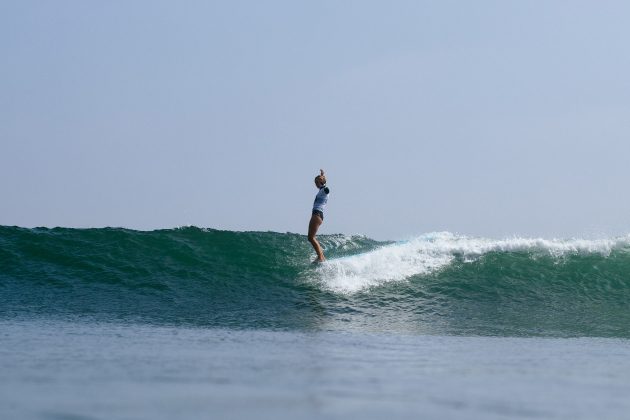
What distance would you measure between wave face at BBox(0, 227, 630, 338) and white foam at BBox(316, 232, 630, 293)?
3 cm

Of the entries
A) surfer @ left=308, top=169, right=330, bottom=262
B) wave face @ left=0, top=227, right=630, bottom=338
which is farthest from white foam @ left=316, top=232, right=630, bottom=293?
surfer @ left=308, top=169, right=330, bottom=262

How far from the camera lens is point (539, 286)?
1493 centimetres

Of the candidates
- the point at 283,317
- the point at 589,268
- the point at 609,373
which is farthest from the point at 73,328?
the point at 589,268

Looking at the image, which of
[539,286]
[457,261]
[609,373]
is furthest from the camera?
[457,261]

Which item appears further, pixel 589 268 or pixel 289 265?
pixel 589 268

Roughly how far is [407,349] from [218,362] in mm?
2458

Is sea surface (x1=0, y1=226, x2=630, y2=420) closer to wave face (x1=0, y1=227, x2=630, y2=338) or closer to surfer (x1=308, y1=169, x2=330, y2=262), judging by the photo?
wave face (x1=0, y1=227, x2=630, y2=338)

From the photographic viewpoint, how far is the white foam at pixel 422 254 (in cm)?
1421

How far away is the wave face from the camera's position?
11.6m

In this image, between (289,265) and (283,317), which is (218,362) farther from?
(289,265)

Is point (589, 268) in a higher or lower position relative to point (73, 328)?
higher

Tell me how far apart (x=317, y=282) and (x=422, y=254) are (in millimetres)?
3438

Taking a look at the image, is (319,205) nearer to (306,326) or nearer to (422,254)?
(422,254)

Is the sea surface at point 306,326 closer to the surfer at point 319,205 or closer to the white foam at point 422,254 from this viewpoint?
the white foam at point 422,254
